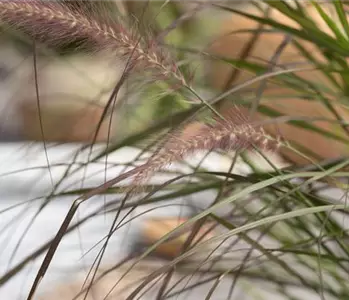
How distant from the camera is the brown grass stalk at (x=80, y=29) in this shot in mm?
268

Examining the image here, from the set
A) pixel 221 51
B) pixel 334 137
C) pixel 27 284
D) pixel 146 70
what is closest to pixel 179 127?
pixel 146 70

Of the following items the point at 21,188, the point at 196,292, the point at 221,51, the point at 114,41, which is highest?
the point at 221,51

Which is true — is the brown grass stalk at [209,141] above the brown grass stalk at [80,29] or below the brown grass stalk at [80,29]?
below

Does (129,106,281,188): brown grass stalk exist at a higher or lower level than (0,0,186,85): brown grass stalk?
lower

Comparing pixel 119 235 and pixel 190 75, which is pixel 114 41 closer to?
pixel 190 75

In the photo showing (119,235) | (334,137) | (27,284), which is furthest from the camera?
(119,235)

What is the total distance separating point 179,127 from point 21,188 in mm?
674

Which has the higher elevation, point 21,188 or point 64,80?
point 64,80

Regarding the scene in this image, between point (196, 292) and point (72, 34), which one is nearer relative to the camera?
point (72, 34)

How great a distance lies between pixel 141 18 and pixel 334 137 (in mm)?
180

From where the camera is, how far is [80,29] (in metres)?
0.27

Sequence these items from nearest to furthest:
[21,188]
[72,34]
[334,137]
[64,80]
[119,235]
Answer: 1. [72,34]
2. [334,137]
3. [119,235]
4. [21,188]
5. [64,80]

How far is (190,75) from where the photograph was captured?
33 centimetres

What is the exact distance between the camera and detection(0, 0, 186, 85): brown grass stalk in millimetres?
268
